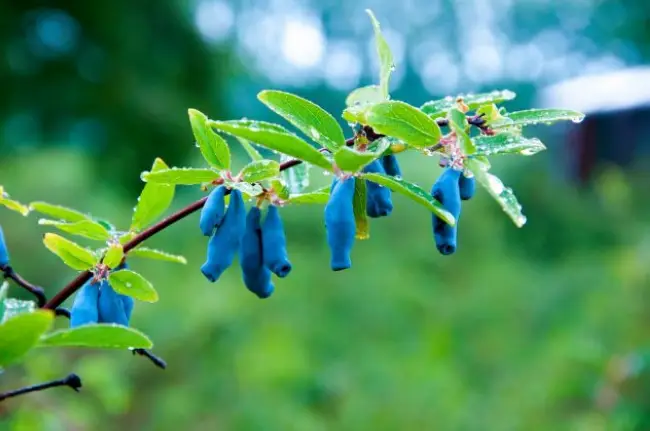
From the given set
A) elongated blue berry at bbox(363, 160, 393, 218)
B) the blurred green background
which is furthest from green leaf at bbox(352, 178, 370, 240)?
the blurred green background

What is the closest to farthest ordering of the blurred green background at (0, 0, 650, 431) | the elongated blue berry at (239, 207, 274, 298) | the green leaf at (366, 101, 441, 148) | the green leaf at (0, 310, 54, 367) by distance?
the green leaf at (0, 310, 54, 367) → the green leaf at (366, 101, 441, 148) → the elongated blue berry at (239, 207, 274, 298) → the blurred green background at (0, 0, 650, 431)

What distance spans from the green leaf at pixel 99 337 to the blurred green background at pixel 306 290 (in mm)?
1076

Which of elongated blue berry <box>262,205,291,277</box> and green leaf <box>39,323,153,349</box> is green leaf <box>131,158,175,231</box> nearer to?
elongated blue berry <box>262,205,291,277</box>

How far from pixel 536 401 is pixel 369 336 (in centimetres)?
111

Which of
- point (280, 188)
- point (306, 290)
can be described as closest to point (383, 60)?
point (280, 188)

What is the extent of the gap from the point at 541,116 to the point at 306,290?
3.91 metres

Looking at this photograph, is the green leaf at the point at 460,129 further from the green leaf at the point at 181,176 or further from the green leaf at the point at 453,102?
the green leaf at the point at 181,176

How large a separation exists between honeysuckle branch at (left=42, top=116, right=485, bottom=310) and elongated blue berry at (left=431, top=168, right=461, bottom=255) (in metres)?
0.05

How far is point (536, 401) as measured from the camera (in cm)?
312

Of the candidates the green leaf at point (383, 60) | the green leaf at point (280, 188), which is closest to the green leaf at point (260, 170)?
the green leaf at point (280, 188)

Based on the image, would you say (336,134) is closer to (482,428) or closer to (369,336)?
(482,428)

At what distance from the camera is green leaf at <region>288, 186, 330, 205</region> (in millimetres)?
598

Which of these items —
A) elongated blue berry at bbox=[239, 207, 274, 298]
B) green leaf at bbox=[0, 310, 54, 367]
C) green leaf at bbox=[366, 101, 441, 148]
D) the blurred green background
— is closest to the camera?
green leaf at bbox=[0, 310, 54, 367]

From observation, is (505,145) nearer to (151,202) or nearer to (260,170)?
(260,170)
